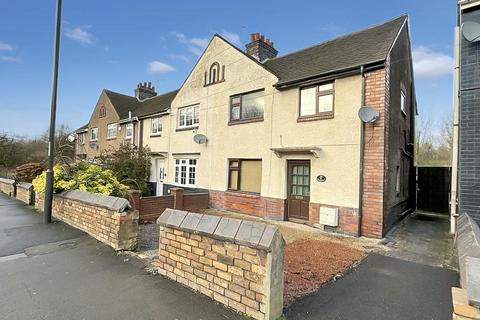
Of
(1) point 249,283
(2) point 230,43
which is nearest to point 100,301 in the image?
(1) point 249,283

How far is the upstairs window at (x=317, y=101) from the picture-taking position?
359 inches

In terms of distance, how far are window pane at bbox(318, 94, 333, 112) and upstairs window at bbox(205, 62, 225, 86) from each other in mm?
5462

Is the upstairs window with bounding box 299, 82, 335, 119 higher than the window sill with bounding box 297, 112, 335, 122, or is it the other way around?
the upstairs window with bounding box 299, 82, 335, 119

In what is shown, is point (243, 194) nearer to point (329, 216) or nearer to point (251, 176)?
point (251, 176)

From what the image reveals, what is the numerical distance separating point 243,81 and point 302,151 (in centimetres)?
452

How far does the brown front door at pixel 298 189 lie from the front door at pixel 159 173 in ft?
30.6

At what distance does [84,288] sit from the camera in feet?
13.3

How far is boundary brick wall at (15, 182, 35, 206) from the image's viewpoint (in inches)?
492

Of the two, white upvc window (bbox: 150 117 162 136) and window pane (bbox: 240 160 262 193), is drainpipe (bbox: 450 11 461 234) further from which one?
white upvc window (bbox: 150 117 162 136)

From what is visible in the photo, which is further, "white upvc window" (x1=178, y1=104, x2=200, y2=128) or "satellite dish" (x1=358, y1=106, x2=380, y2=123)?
"white upvc window" (x1=178, y1=104, x2=200, y2=128)

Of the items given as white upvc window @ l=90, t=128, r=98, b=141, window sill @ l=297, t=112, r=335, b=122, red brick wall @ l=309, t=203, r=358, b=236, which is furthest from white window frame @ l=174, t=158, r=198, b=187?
white upvc window @ l=90, t=128, r=98, b=141

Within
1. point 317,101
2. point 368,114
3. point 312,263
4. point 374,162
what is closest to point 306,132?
point 317,101

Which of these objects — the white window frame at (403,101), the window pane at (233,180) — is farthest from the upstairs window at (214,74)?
the white window frame at (403,101)

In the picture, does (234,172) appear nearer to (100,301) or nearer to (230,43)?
(230,43)
